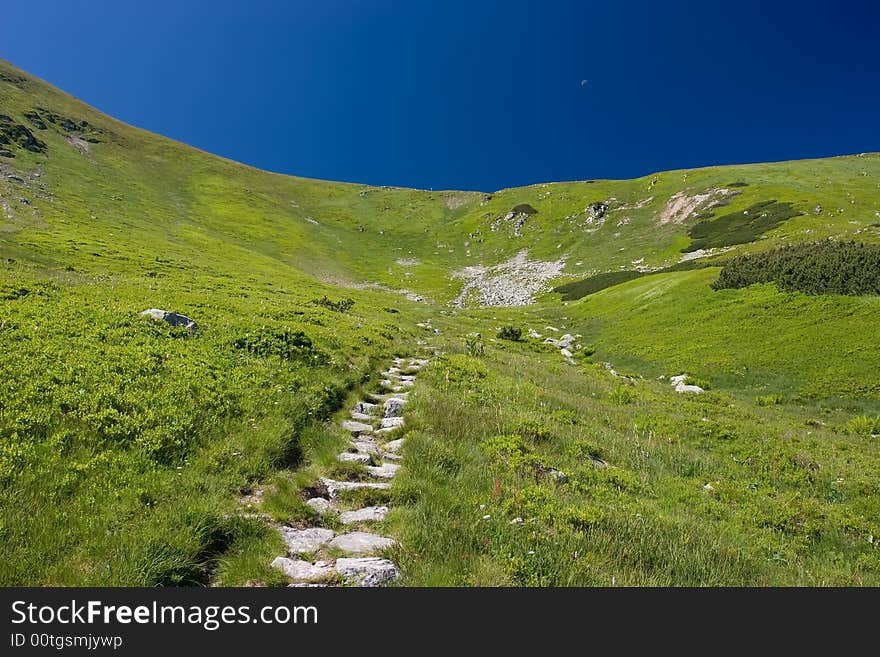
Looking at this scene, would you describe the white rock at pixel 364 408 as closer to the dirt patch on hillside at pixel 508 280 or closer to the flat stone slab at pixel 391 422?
the flat stone slab at pixel 391 422

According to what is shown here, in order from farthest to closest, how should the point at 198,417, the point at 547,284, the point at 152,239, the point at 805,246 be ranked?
the point at 547,284 → the point at 152,239 → the point at 805,246 → the point at 198,417

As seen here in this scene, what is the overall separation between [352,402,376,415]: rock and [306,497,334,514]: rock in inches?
183

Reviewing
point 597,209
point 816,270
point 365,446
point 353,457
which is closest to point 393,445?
point 365,446

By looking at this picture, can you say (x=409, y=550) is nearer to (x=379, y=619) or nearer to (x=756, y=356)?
(x=379, y=619)

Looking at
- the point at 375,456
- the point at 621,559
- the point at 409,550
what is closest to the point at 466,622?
the point at 409,550

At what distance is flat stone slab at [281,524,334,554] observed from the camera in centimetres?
616

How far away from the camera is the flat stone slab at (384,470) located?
8.60 metres

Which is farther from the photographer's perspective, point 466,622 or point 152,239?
point 152,239

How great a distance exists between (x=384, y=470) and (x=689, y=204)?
333 feet

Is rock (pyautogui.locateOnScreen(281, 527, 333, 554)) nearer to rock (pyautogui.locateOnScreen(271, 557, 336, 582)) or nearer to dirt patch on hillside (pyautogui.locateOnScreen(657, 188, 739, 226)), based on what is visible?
rock (pyautogui.locateOnScreen(271, 557, 336, 582))

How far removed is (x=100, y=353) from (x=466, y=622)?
37.5 ft

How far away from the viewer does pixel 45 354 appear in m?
10.4

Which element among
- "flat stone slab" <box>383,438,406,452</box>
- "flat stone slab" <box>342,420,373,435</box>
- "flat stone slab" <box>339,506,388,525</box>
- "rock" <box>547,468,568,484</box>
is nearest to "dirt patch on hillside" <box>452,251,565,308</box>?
"flat stone slab" <box>342,420,373,435</box>

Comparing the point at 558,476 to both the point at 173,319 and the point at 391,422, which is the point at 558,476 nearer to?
the point at 391,422
